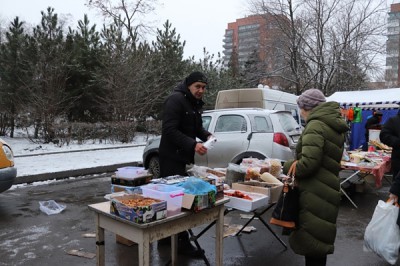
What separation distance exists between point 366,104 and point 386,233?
11.5m

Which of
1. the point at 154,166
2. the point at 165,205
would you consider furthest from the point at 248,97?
the point at 165,205

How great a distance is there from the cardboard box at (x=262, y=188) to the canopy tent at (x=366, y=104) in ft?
37.1

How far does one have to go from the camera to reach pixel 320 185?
289 cm

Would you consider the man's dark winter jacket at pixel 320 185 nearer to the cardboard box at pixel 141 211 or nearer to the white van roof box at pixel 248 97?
the cardboard box at pixel 141 211

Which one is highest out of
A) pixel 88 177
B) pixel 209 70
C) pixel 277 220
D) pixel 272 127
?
pixel 209 70

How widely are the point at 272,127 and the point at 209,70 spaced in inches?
699

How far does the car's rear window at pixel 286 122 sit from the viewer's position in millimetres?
7539

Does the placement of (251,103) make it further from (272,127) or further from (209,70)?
(209,70)

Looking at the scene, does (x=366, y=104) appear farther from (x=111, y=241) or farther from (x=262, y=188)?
(x=111, y=241)

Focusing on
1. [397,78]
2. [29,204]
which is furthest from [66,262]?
[397,78]

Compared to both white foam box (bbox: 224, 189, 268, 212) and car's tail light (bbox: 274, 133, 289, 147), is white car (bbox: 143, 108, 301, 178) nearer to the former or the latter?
car's tail light (bbox: 274, 133, 289, 147)

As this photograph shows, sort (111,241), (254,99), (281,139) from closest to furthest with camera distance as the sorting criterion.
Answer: (111,241) < (281,139) < (254,99)

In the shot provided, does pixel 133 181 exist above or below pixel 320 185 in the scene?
below

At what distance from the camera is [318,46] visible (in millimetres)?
22891
